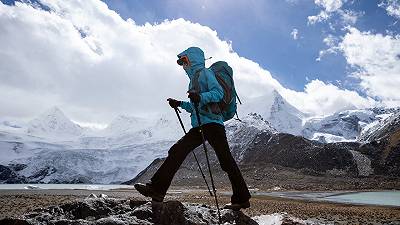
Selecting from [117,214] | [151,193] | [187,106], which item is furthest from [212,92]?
[117,214]

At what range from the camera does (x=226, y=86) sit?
8.21 m

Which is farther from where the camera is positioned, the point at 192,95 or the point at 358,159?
the point at 358,159

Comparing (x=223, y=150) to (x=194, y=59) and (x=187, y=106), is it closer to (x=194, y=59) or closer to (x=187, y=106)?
(x=187, y=106)

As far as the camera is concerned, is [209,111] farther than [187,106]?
No

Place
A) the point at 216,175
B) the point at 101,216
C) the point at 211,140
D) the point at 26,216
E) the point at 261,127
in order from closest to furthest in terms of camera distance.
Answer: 1. the point at 26,216
2. the point at 101,216
3. the point at 211,140
4. the point at 216,175
5. the point at 261,127

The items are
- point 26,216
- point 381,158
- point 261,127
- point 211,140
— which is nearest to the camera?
point 26,216

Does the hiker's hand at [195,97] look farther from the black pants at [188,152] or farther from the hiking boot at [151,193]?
the hiking boot at [151,193]

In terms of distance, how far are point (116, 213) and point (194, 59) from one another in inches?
126

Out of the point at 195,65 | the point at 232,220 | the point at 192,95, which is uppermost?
the point at 195,65

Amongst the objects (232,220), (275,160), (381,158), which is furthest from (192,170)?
(232,220)

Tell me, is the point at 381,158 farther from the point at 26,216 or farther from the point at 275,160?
the point at 26,216

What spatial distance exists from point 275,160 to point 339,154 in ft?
65.6

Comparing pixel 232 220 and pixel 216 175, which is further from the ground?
pixel 216 175

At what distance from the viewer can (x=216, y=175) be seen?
4747 inches
